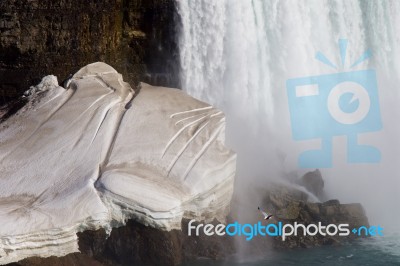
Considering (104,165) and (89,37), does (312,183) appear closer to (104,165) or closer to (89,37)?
(104,165)

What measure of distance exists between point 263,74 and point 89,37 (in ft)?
12.7

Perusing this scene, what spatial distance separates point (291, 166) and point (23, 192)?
6414 millimetres

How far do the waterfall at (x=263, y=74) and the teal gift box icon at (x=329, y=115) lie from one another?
0.19 metres

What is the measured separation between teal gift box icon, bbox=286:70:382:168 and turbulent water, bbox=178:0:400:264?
0.18 m

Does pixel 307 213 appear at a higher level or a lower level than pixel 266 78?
lower

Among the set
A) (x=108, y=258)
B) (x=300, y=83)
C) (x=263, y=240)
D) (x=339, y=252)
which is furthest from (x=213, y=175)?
(x=300, y=83)

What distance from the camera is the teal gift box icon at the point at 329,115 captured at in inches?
532

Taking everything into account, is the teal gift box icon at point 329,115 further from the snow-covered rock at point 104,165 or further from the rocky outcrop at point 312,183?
the snow-covered rock at point 104,165

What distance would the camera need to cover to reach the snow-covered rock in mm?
7414

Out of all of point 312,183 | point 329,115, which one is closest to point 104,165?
point 312,183

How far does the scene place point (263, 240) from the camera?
10266 millimetres

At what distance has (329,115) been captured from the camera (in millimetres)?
14039

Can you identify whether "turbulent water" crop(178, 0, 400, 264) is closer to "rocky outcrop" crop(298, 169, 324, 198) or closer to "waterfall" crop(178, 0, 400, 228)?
"waterfall" crop(178, 0, 400, 228)

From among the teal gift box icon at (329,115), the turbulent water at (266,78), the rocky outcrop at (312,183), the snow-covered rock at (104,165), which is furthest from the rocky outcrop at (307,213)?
the snow-covered rock at (104,165)
